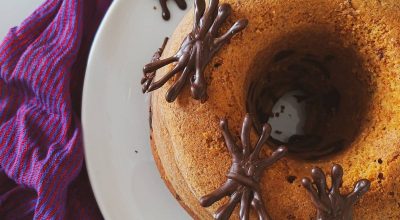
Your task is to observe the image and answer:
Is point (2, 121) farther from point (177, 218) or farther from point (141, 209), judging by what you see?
point (177, 218)

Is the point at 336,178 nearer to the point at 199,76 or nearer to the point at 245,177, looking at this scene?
the point at 245,177

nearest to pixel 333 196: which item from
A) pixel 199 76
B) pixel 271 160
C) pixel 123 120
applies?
pixel 271 160

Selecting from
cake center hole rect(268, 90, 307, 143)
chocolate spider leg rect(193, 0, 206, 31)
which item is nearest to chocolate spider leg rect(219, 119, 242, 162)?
chocolate spider leg rect(193, 0, 206, 31)

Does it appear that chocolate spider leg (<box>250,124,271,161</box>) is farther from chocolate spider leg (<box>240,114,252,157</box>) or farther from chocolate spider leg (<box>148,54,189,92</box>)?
chocolate spider leg (<box>148,54,189,92</box>)

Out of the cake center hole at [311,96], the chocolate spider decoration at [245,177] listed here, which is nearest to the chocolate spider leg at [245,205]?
the chocolate spider decoration at [245,177]

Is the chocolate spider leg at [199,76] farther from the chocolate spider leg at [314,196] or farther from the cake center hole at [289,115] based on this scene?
the cake center hole at [289,115]

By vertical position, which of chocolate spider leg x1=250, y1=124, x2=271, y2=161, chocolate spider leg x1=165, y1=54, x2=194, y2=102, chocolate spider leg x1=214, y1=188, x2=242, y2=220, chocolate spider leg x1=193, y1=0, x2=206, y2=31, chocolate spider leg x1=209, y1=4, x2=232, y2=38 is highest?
chocolate spider leg x1=193, y1=0, x2=206, y2=31

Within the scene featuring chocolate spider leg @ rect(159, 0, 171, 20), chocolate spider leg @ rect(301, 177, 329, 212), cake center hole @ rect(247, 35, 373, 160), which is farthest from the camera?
chocolate spider leg @ rect(159, 0, 171, 20)
